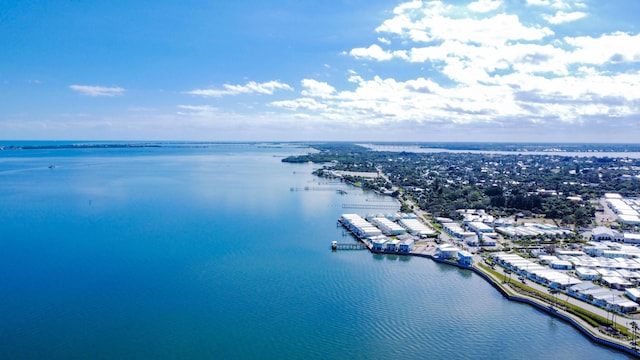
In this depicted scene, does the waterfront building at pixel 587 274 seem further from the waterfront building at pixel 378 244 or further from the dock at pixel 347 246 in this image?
the dock at pixel 347 246

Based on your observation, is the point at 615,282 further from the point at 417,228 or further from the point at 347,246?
the point at 347,246

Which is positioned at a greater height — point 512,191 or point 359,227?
point 512,191

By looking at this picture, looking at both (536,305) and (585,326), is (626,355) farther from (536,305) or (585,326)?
(536,305)

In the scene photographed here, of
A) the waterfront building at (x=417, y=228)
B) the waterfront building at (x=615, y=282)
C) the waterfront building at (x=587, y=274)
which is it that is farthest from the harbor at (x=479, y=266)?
the waterfront building at (x=615, y=282)

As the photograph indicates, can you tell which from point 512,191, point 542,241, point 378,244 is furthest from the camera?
point 512,191

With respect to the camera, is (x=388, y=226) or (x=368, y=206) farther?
(x=368, y=206)

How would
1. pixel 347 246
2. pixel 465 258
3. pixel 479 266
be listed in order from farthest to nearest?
pixel 347 246 → pixel 465 258 → pixel 479 266

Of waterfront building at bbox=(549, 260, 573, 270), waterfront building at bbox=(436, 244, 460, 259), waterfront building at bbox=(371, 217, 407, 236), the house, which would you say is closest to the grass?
the house

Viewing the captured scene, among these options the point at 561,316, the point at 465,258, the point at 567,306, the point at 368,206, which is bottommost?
the point at 561,316

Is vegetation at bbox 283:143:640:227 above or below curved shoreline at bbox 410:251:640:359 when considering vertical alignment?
above

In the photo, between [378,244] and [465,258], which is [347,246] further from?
[465,258]

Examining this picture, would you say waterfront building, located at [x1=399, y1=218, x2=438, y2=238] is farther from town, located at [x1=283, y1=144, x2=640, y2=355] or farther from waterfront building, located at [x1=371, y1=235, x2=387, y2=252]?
waterfront building, located at [x1=371, y1=235, x2=387, y2=252]

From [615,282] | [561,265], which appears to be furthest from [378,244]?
[615,282]
